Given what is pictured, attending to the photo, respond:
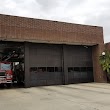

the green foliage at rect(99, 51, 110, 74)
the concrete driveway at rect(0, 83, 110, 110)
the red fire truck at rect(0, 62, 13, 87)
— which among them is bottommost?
the concrete driveway at rect(0, 83, 110, 110)

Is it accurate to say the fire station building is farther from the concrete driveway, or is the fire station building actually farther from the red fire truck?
the concrete driveway

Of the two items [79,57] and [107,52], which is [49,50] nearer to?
[79,57]

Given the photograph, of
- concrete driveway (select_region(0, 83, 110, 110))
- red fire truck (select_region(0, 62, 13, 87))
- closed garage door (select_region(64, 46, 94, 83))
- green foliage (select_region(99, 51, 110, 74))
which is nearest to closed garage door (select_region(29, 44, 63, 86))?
closed garage door (select_region(64, 46, 94, 83))

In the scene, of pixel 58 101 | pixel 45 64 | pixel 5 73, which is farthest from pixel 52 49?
pixel 58 101

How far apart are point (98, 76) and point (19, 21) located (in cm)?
1188

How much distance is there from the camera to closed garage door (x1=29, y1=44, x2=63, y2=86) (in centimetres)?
2353

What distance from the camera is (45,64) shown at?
2425 centimetres

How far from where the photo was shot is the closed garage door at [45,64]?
2353 cm

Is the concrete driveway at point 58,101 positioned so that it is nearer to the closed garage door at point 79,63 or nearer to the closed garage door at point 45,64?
the closed garage door at point 45,64

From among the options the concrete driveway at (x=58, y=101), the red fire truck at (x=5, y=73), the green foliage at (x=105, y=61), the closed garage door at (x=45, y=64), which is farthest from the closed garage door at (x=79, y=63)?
the concrete driveway at (x=58, y=101)

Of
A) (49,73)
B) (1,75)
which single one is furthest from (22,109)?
(49,73)

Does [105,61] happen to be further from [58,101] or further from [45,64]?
[58,101]

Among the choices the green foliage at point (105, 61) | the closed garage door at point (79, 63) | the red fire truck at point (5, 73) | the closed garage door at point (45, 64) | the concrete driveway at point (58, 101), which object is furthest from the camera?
the closed garage door at point (79, 63)

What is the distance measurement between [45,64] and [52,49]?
204 centimetres
